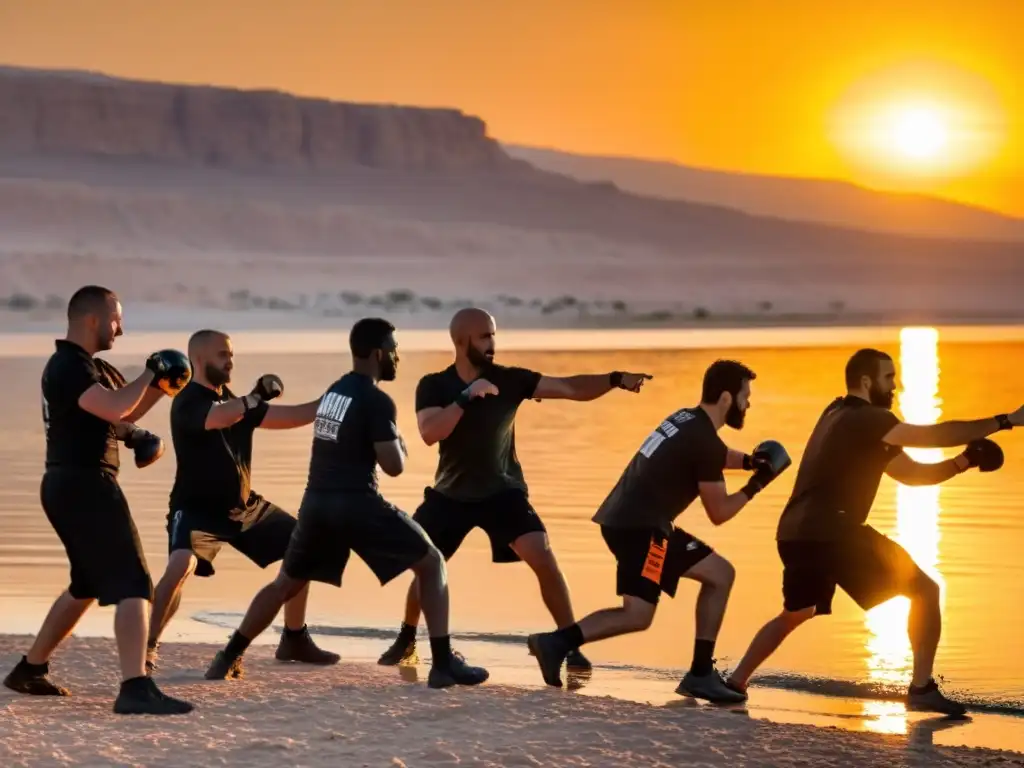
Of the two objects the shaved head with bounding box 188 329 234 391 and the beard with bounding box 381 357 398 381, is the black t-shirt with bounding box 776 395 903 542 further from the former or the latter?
the shaved head with bounding box 188 329 234 391

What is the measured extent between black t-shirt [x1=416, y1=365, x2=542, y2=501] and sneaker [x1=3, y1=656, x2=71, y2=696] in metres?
1.94

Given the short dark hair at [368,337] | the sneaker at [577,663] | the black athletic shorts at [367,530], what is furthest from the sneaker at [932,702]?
the short dark hair at [368,337]

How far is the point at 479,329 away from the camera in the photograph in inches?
351

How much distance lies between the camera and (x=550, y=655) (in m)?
8.68

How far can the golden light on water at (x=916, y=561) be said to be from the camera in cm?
842

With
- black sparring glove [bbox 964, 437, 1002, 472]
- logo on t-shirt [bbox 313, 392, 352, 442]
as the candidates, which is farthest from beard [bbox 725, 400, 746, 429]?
Result: logo on t-shirt [bbox 313, 392, 352, 442]

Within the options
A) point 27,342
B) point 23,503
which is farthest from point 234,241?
point 23,503

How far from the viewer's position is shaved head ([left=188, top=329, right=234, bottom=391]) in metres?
8.55

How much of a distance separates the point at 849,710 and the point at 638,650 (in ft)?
5.26

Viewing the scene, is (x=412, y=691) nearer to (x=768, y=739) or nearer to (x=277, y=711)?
(x=277, y=711)

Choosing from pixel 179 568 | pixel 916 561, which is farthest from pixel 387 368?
pixel 916 561

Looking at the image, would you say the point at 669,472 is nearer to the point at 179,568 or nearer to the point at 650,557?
the point at 650,557

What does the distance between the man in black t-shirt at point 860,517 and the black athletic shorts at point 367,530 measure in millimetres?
1520

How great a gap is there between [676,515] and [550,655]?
821 mm
